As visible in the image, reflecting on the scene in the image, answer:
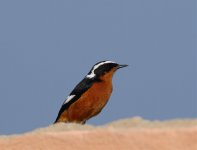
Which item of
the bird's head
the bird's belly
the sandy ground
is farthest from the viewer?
the bird's head

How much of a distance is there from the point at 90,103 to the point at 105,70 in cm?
53

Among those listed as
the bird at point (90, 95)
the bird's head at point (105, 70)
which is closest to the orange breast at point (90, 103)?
the bird at point (90, 95)

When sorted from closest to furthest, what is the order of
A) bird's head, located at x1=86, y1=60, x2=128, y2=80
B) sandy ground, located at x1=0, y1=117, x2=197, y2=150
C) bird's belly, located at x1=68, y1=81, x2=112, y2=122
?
sandy ground, located at x1=0, y1=117, x2=197, y2=150 → bird's belly, located at x1=68, y1=81, x2=112, y2=122 → bird's head, located at x1=86, y1=60, x2=128, y2=80

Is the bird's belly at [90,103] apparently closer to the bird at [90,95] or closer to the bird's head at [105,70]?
the bird at [90,95]

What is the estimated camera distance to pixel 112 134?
5.34 meters

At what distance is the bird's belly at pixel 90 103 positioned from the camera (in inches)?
290

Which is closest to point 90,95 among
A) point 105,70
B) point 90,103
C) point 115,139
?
point 90,103

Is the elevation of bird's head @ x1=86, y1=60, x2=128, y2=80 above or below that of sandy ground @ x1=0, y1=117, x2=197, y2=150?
above

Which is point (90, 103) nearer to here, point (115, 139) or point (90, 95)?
point (90, 95)

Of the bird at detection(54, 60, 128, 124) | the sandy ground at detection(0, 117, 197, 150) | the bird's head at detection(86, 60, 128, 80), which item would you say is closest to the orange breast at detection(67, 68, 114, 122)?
the bird at detection(54, 60, 128, 124)

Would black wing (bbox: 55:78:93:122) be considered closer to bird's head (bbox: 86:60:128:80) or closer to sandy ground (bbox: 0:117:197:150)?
bird's head (bbox: 86:60:128:80)

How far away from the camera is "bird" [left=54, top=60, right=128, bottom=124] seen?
7.38m

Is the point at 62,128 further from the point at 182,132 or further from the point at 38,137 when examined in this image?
the point at 182,132

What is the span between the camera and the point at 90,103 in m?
7.36
